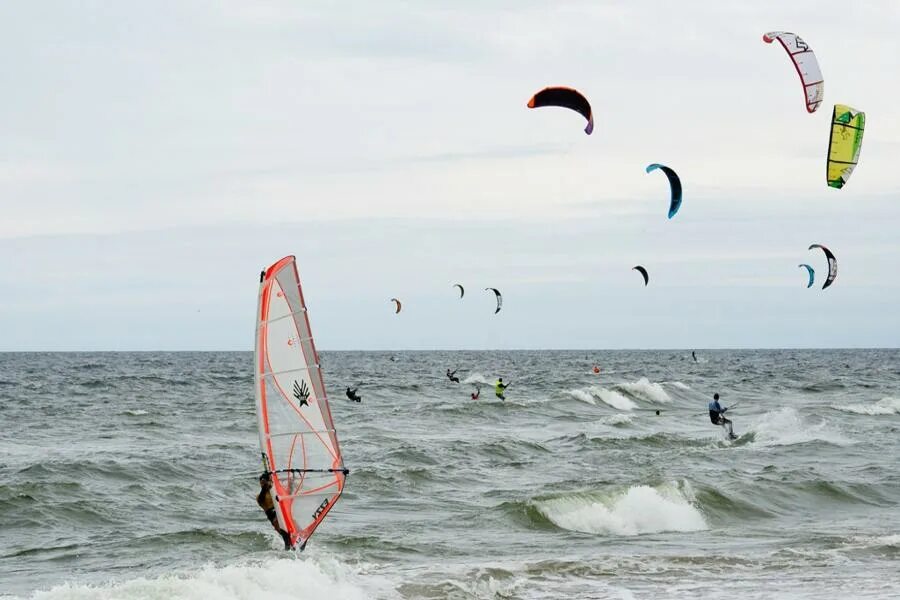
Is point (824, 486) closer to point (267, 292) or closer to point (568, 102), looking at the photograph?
point (568, 102)

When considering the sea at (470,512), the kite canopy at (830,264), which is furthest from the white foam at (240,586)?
the kite canopy at (830,264)

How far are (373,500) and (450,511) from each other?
1.43 metres

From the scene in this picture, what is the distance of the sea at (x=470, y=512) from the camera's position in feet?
35.7

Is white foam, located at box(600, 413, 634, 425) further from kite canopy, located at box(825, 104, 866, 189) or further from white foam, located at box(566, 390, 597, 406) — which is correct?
kite canopy, located at box(825, 104, 866, 189)

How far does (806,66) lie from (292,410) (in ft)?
36.1

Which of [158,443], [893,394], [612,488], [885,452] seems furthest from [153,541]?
[893,394]

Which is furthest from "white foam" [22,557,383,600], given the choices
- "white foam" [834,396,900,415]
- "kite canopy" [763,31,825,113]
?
"white foam" [834,396,900,415]

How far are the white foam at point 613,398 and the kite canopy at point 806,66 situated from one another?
21.4m

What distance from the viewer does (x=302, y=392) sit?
9.66 m

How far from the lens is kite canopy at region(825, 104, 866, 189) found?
55.1 feet

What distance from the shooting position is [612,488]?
52.5 feet

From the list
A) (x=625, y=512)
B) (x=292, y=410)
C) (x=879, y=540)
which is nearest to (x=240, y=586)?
(x=292, y=410)

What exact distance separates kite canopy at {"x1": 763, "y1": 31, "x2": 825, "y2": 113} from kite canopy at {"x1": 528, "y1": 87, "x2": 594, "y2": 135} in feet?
9.34

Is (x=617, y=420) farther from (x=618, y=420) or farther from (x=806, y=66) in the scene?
(x=806, y=66)
